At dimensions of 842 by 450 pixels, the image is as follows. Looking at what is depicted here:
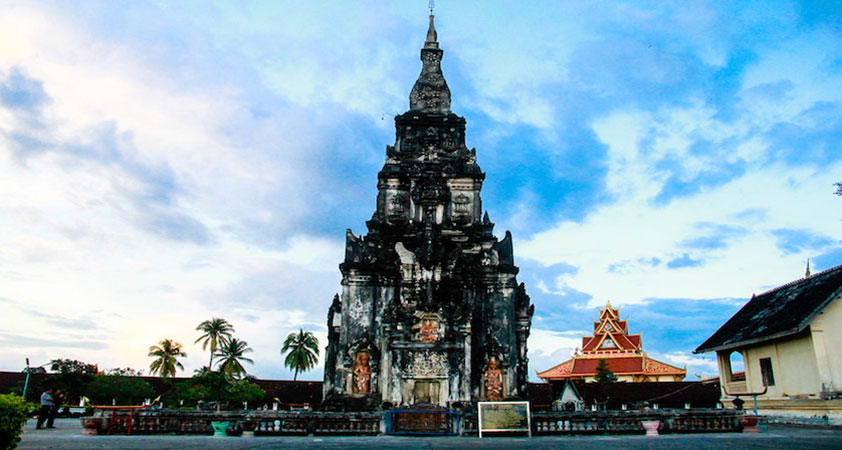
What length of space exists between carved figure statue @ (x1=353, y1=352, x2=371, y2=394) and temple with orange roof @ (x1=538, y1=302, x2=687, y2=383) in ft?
109

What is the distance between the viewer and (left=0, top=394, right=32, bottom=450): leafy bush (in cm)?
742

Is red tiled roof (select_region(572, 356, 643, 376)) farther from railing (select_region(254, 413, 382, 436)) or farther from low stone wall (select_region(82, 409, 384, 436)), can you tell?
low stone wall (select_region(82, 409, 384, 436))

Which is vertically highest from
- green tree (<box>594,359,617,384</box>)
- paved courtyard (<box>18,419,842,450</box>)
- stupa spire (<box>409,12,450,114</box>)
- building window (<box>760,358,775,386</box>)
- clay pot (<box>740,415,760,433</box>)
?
stupa spire (<box>409,12,450,114</box>)

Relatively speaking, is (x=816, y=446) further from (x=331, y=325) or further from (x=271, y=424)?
(x=331, y=325)

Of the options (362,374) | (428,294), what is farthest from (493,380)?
(362,374)

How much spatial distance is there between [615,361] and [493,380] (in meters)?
35.0

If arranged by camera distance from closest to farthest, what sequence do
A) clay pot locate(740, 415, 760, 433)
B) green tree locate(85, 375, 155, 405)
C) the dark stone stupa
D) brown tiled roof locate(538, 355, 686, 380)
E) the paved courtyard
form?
the paved courtyard < clay pot locate(740, 415, 760, 433) < the dark stone stupa < green tree locate(85, 375, 155, 405) < brown tiled roof locate(538, 355, 686, 380)

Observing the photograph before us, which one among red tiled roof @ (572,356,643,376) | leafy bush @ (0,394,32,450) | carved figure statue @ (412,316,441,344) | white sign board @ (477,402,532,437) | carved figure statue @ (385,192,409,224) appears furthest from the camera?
red tiled roof @ (572,356,643,376)

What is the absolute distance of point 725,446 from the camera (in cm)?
1051

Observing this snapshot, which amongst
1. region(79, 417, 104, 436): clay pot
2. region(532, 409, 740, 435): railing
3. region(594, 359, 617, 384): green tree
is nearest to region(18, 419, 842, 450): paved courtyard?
region(79, 417, 104, 436): clay pot

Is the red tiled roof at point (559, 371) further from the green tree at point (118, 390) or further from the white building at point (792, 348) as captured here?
the green tree at point (118, 390)

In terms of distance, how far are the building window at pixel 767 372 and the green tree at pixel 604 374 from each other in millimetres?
28227

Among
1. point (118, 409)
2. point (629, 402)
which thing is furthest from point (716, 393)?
point (118, 409)

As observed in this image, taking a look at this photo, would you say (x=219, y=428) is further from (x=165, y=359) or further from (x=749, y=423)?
(x=165, y=359)
